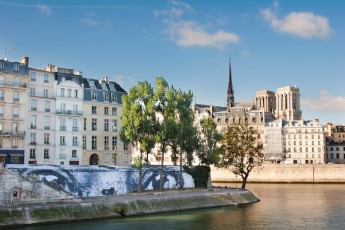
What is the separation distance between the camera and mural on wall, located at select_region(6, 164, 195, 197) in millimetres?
51100

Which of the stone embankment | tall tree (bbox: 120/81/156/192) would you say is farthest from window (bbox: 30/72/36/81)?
the stone embankment

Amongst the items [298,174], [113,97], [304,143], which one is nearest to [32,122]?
[113,97]

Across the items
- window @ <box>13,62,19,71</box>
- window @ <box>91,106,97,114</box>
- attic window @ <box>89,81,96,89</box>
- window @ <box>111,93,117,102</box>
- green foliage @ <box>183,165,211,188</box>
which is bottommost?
green foliage @ <box>183,165,211,188</box>

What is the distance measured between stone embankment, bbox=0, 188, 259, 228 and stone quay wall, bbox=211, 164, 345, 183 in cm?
5392

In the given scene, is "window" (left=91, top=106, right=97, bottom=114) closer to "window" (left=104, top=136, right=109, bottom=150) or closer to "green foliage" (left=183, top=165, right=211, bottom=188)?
"window" (left=104, top=136, right=109, bottom=150)

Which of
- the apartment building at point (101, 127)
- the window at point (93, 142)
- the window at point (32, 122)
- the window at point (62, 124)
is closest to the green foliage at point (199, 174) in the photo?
the apartment building at point (101, 127)

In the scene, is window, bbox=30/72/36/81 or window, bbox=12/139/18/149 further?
window, bbox=30/72/36/81

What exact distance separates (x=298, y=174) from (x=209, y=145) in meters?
50.2

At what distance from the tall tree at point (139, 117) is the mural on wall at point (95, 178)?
7.12ft

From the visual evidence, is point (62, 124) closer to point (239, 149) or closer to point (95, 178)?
point (95, 178)

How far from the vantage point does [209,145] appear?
2798 inches

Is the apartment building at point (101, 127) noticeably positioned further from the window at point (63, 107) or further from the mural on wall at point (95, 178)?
the mural on wall at point (95, 178)

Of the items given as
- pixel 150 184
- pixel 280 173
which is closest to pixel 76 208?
pixel 150 184

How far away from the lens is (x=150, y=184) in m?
63.1
